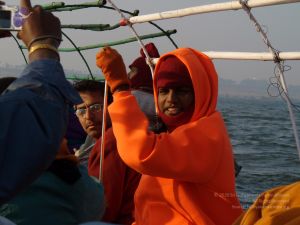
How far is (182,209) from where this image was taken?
2062 mm

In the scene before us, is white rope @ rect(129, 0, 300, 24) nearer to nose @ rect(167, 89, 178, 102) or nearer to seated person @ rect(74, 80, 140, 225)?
nose @ rect(167, 89, 178, 102)

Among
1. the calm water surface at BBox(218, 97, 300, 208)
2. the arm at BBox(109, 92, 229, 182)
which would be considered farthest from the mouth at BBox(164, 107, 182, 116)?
the calm water surface at BBox(218, 97, 300, 208)

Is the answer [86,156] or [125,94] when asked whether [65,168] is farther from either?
[86,156]

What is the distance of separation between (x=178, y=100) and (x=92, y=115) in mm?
1160

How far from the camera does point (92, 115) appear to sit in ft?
10.8

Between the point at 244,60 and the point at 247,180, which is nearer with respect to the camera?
the point at 244,60

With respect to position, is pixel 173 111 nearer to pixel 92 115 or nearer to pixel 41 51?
pixel 41 51

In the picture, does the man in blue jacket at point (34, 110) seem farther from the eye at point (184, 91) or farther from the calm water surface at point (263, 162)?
the calm water surface at point (263, 162)

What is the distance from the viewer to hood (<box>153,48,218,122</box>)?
2154 mm

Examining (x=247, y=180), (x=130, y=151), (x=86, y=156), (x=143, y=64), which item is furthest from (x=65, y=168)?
(x=247, y=180)

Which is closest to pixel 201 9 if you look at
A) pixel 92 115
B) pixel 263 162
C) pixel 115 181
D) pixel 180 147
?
pixel 180 147

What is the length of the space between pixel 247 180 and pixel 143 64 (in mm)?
5963

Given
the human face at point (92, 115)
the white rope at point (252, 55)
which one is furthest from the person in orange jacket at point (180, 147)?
the human face at point (92, 115)

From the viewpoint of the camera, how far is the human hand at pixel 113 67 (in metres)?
2.08
